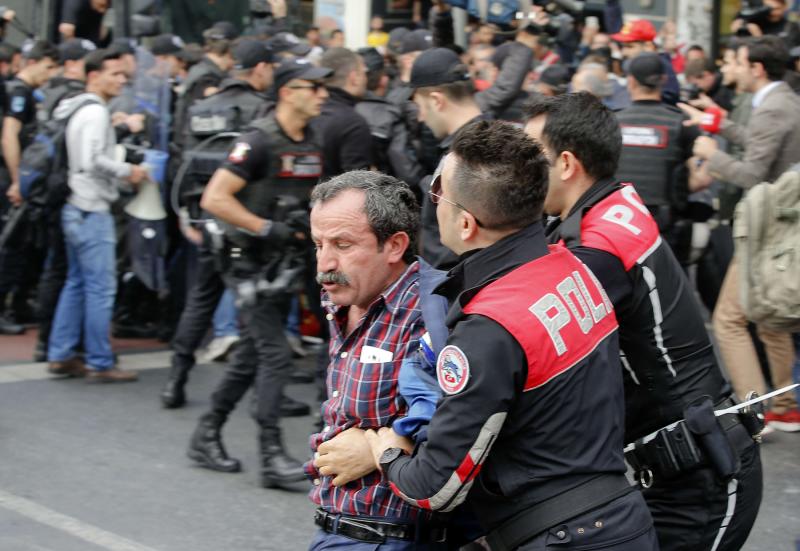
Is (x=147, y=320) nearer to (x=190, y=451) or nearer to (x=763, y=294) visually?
(x=190, y=451)

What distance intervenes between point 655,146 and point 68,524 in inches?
149

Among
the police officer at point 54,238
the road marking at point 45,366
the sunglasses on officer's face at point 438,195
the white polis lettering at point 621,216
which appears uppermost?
the sunglasses on officer's face at point 438,195

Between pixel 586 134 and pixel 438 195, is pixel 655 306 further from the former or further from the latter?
pixel 438 195

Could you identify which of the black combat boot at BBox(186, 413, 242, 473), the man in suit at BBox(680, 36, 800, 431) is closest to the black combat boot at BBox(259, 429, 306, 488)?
the black combat boot at BBox(186, 413, 242, 473)

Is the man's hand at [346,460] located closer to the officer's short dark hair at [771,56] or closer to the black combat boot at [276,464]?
the black combat boot at [276,464]

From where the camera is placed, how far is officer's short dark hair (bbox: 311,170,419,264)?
3.17 m

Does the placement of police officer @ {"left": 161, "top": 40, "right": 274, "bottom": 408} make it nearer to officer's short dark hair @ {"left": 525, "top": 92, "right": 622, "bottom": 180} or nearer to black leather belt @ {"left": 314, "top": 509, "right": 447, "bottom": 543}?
officer's short dark hair @ {"left": 525, "top": 92, "right": 622, "bottom": 180}

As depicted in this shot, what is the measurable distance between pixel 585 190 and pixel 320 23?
1105 centimetres

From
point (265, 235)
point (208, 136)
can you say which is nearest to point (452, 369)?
point (265, 235)

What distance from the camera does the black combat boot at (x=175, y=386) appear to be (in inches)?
291

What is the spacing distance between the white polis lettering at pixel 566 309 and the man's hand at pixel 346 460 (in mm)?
590

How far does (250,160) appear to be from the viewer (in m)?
6.08

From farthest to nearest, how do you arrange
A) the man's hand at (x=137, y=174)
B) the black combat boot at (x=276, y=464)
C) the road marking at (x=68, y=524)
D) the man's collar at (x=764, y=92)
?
the man's hand at (x=137, y=174), the man's collar at (x=764, y=92), the black combat boot at (x=276, y=464), the road marking at (x=68, y=524)

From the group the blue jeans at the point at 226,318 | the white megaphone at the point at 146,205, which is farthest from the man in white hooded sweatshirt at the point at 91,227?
the blue jeans at the point at 226,318
